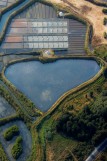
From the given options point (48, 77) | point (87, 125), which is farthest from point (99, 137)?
point (48, 77)

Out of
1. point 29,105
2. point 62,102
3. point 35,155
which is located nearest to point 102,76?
point 62,102

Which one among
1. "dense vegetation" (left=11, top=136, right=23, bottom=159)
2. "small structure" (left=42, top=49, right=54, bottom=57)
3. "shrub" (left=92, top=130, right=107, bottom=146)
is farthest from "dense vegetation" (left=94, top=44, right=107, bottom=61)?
"dense vegetation" (left=11, top=136, right=23, bottom=159)

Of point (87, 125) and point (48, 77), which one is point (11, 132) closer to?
point (87, 125)

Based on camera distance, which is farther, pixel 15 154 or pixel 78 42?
pixel 78 42

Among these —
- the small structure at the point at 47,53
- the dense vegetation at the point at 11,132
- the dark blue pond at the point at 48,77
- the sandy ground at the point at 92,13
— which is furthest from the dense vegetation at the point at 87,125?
the sandy ground at the point at 92,13

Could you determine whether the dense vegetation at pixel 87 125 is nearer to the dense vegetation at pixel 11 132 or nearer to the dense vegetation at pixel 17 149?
the dense vegetation at pixel 17 149

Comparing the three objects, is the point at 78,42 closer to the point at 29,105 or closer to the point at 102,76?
the point at 102,76
